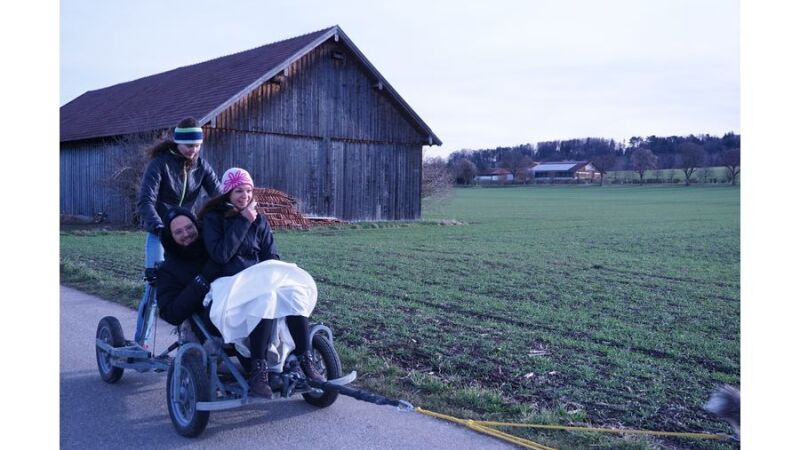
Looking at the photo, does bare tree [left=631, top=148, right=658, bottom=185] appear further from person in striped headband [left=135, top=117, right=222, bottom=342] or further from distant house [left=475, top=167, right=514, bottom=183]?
person in striped headband [left=135, top=117, right=222, bottom=342]

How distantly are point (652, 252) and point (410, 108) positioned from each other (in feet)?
39.6

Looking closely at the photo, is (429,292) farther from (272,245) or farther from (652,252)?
(652,252)

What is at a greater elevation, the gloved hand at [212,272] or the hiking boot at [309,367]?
the gloved hand at [212,272]

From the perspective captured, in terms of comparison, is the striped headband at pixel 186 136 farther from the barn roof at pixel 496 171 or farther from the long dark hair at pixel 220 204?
the barn roof at pixel 496 171

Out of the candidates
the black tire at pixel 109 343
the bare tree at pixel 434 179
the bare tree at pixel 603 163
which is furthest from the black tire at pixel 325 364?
the bare tree at pixel 603 163

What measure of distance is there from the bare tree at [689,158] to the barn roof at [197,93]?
9244 mm

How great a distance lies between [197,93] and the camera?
953 inches

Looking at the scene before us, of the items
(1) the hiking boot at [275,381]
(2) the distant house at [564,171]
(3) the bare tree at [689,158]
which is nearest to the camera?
(1) the hiking boot at [275,381]

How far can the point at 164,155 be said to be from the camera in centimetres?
586

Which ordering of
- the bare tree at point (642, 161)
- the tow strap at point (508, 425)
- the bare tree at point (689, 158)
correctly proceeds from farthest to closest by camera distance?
the bare tree at point (642, 161) < the bare tree at point (689, 158) < the tow strap at point (508, 425)

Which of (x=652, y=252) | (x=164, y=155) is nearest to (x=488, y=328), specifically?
(x=164, y=155)

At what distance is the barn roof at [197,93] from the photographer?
73.4 feet

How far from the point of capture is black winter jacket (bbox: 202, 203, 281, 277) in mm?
4926

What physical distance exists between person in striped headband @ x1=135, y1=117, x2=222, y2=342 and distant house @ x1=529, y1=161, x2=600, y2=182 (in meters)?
75.4
